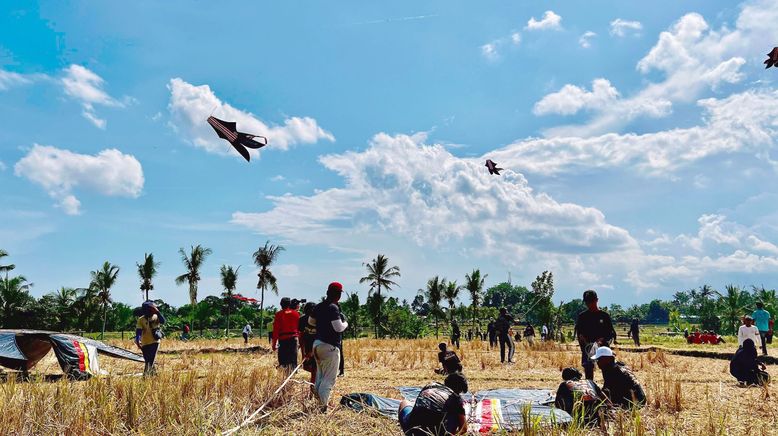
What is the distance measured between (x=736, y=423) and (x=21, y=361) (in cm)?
Answer: 1182

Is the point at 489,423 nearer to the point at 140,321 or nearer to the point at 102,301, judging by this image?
the point at 140,321

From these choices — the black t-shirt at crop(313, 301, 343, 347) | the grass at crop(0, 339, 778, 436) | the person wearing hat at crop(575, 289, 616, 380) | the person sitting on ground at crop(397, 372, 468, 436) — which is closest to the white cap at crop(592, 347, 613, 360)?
the grass at crop(0, 339, 778, 436)

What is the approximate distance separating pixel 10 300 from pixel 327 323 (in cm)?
4687

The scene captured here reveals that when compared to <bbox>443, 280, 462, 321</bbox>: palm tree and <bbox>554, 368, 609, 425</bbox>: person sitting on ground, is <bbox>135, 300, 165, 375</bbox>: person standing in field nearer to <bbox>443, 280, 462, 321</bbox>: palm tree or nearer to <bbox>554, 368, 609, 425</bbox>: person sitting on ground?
<bbox>554, 368, 609, 425</bbox>: person sitting on ground

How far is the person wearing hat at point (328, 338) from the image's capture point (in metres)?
6.93

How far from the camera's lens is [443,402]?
490 centimetres

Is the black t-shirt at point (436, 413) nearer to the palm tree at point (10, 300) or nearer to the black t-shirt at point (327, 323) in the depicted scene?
the black t-shirt at point (327, 323)

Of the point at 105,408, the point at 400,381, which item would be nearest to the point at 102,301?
the point at 400,381

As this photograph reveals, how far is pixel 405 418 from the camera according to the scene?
530 centimetres

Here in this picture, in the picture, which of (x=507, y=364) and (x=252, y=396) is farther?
(x=507, y=364)

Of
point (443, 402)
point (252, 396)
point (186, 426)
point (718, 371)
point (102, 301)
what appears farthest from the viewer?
point (102, 301)

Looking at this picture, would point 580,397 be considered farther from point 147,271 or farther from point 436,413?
point 147,271

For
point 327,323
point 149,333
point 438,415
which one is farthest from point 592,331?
point 149,333

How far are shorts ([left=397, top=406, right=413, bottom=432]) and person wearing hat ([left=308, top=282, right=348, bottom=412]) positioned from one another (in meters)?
1.54
